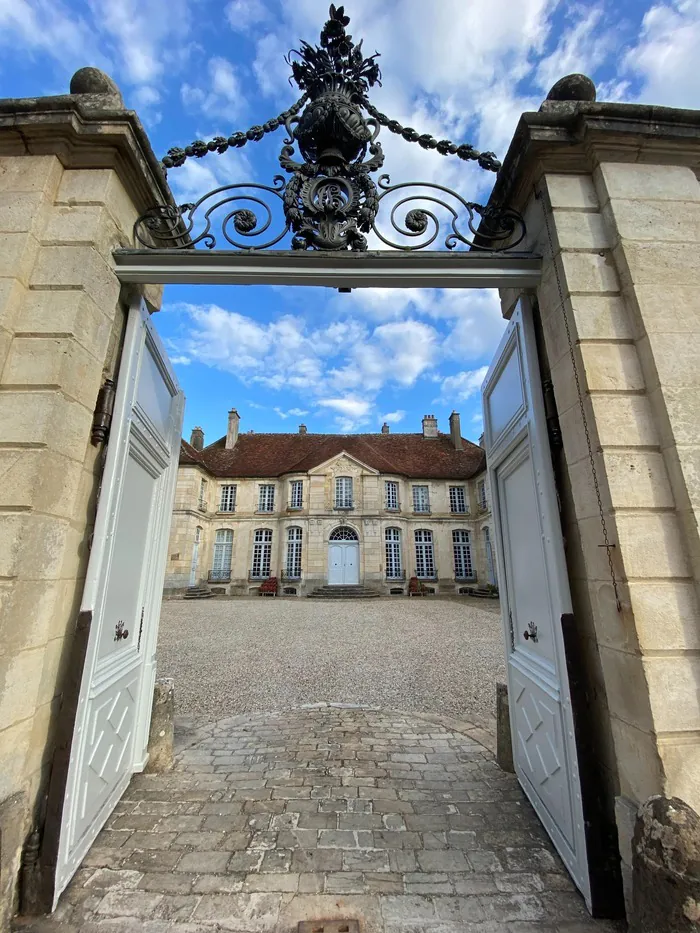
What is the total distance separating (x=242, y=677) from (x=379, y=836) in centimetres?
415

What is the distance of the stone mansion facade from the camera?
2081cm

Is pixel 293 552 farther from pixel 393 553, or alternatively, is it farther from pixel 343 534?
pixel 393 553

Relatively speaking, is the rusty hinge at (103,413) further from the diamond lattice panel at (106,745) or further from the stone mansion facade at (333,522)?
the stone mansion facade at (333,522)

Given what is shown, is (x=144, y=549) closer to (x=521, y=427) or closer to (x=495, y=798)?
(x=521, y=427)

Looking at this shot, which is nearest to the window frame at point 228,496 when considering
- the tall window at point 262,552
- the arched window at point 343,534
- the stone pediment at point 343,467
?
the tall window at point 262,552

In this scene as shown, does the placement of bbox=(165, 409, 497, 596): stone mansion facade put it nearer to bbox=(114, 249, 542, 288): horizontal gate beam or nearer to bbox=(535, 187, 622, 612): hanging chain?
bbox=(114, 249, 542, 288): horizontal gate beam

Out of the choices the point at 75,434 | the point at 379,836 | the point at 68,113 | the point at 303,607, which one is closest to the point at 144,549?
the point at 75,434

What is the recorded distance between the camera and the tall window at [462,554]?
71.8ft

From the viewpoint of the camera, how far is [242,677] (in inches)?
232

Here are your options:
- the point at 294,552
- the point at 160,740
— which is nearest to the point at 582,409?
the point at 160,740

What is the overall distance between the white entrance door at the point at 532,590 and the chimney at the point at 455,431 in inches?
883

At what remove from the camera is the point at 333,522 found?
2138 cm

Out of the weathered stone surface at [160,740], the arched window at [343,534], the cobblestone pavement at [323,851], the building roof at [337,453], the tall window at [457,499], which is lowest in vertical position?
the cobblestone pavement at [323,851]

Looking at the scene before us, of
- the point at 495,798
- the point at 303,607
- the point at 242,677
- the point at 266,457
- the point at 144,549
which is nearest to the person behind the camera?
the point at 495,798
